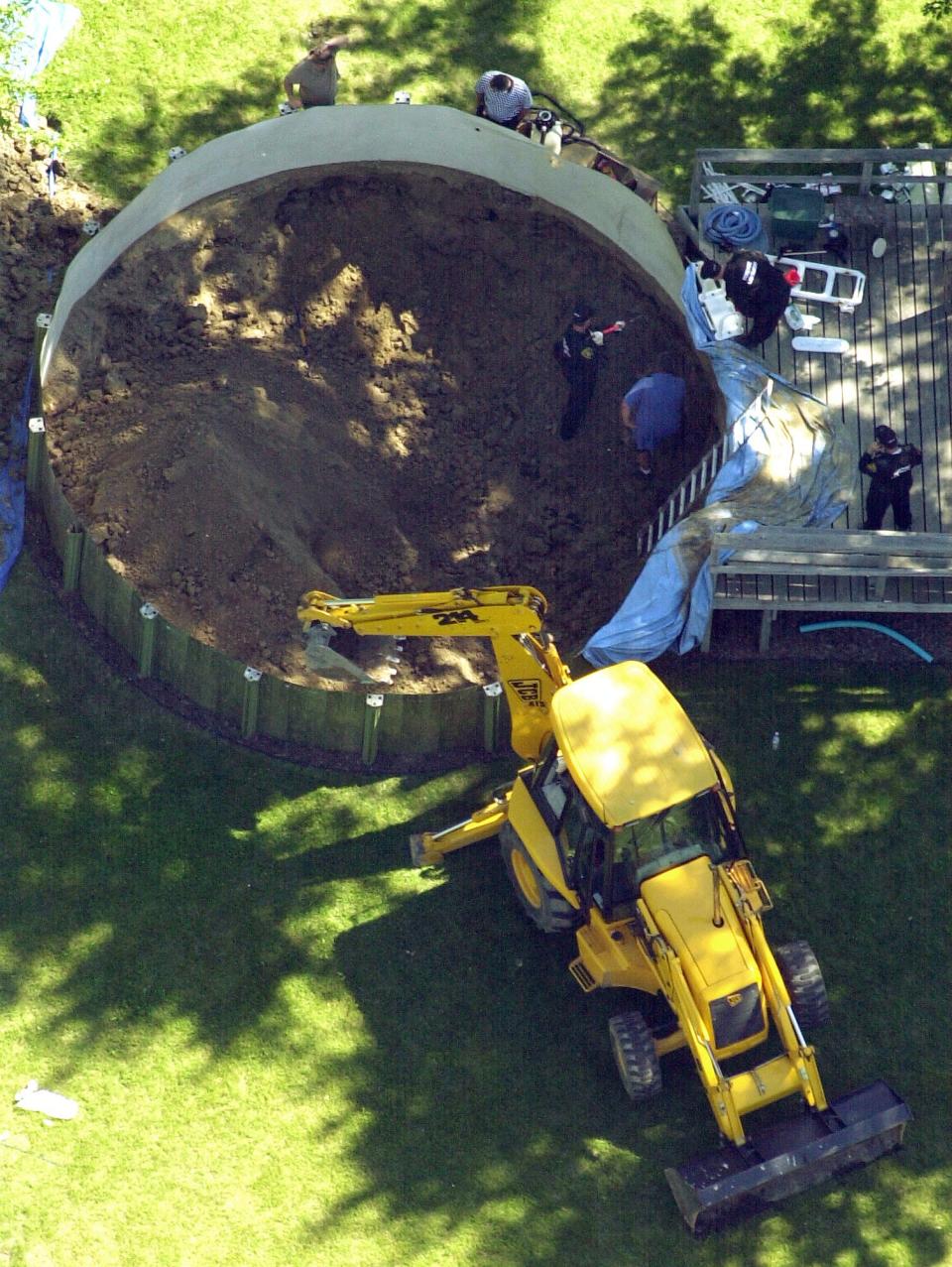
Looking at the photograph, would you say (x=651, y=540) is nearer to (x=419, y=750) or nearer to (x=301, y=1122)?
(x=419, y=750)

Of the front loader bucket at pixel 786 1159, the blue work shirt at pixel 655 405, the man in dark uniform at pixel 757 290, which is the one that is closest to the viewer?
the front loader bucket at pixel 786 1159

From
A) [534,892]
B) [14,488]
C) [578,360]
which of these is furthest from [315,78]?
[534,892]

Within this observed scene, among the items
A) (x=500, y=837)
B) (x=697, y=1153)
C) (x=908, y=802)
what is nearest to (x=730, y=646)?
(x=908, y=802)

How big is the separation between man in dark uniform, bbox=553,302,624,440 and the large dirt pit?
259 mm

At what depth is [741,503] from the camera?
50.1ft

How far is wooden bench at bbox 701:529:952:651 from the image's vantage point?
14.8 m

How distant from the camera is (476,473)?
1695 cm

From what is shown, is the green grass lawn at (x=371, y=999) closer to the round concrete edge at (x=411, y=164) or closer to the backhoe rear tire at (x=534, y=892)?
the backhoe rear tire at (x=534, y=892)

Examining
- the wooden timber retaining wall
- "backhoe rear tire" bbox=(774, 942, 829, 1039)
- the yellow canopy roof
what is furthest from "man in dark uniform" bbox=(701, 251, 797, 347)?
"backhoe rear tire" bbox=(774, 942, 829, 1039)

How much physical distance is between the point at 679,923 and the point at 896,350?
7.82 metres

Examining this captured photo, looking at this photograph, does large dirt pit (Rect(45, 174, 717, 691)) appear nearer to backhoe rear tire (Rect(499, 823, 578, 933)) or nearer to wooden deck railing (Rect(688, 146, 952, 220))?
wooden deck railing (Rect(688, 146, 952, 220))

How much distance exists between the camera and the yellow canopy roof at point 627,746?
12.5 m

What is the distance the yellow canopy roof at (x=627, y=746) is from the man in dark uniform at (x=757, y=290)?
5.24 metres

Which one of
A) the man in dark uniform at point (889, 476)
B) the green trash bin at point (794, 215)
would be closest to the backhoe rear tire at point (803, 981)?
the man in dark uniform at point (889, 476)
